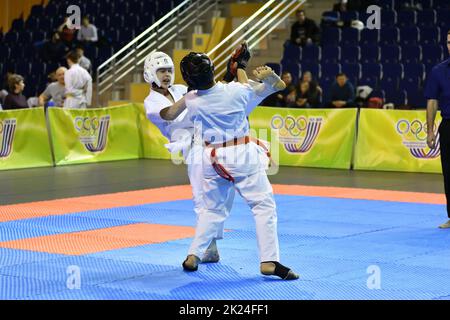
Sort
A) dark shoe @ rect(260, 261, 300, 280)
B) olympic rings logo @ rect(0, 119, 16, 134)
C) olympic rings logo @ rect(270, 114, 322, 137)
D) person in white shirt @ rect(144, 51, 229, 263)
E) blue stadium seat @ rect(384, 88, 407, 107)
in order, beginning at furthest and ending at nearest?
1. blue stadium seat @ rect(384, 88, 407, 107)
2. olympic rings logo @ rect(270, 114, 322, 137)
3. olympic rings logo @ rect(0, 119, 16, 134)
4. person in white shirt @ rect(144, 51, 229, 263)
5. dark shoe @ rect(260, 261, 300, 280)

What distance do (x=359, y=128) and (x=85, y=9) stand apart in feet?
35.3

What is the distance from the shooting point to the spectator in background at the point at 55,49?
22.1 m

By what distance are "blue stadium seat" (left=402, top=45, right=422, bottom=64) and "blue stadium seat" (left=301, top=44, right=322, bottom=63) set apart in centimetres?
197

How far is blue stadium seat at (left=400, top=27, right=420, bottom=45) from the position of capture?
1952 centimetres

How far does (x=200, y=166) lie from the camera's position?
24.9ft

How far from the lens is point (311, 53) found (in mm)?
20359

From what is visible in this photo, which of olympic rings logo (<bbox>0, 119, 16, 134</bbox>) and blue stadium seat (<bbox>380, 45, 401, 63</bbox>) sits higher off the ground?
blue stadium seat (<bbox>380, 45, 401, 63</bbox>)

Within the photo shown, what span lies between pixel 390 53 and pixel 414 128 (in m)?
4.51

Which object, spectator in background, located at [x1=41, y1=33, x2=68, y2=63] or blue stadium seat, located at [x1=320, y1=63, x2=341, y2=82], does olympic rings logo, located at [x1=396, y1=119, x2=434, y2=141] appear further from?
spectator in background, located at [x1=41, y1=33, x2=68, y2=63]

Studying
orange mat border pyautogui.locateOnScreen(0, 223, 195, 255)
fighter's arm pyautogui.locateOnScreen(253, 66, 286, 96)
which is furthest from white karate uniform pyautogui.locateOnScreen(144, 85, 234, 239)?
orange mat border pyautogui.locateOnScreen(0, 223, 195, 255)

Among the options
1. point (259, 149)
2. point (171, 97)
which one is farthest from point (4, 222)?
point (259, 149)

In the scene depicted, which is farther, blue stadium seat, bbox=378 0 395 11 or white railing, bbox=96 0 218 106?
white railing, bbox=96 0 218 106

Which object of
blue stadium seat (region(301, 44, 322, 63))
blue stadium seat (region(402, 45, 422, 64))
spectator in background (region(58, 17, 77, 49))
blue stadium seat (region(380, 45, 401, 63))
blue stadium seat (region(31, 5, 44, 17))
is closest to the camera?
blue stadium seat (region(402, 45, 422, 64))
